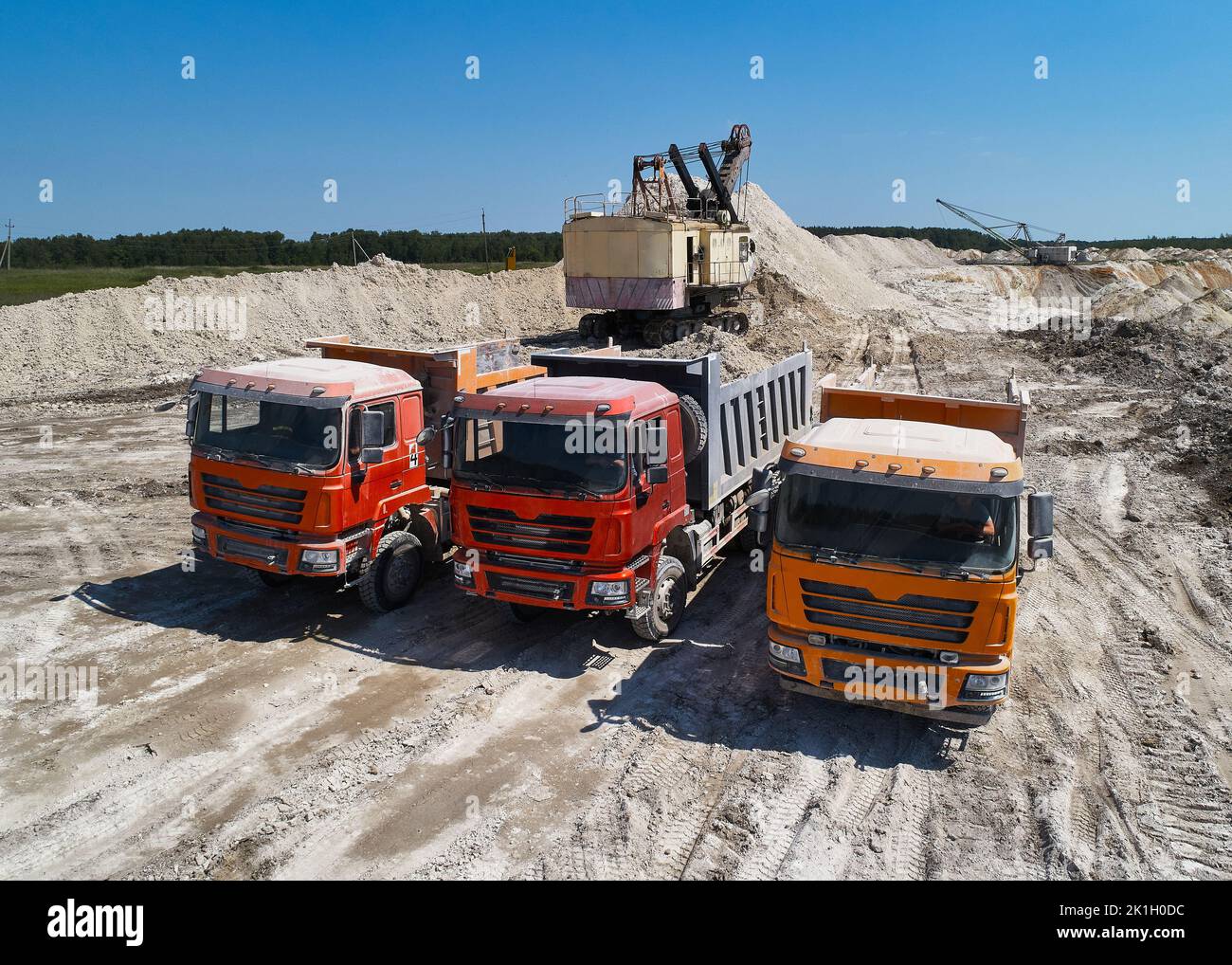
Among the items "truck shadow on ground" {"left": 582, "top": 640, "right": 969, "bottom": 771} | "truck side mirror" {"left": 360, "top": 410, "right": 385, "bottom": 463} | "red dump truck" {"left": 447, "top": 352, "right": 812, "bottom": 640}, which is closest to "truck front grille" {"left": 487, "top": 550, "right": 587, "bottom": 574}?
"red dump truck" {"left": 447, "top": 352, "right": 812, "bottom": 640}

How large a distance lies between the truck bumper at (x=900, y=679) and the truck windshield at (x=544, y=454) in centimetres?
225

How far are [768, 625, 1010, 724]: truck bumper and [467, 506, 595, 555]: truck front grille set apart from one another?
208cm

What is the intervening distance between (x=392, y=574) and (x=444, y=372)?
2.64 meters

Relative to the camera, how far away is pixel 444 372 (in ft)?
36.1

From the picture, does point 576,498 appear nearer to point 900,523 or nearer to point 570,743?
point 570,743

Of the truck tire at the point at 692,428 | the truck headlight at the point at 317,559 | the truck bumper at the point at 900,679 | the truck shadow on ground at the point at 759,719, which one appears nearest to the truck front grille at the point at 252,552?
the truck headlight at the point at 317,559

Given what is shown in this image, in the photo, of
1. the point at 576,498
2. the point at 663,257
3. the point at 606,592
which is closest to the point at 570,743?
the point at 606,592

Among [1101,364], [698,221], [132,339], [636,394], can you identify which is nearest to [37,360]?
[132,339]

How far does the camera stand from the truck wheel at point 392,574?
31.6 feet

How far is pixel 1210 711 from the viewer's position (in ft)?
25.0

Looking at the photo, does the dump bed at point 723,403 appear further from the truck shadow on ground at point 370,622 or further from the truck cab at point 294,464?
the truck cab at point 294,464

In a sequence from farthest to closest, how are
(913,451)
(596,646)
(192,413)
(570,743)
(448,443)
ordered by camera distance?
(192,413) → (596,646) → (448,443) → (570,743) → (913,451)

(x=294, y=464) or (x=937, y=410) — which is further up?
(x=937, y=410)

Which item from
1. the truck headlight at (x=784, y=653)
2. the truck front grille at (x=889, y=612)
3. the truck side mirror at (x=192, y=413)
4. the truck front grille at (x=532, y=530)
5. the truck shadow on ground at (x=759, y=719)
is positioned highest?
the truck side mirror at (x=192, y=413)
